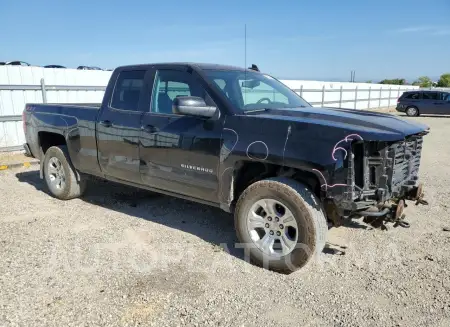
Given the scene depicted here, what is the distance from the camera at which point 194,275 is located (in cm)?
361

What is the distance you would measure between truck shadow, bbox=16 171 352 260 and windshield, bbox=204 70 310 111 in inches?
59.5

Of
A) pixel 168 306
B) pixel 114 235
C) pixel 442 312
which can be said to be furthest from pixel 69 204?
pixel 442 312

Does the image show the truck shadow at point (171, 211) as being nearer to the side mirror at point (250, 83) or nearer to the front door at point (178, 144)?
the front door at point (178, 144)

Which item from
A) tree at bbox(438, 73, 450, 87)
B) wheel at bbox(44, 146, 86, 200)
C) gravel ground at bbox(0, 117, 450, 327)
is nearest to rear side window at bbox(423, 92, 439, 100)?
gravel ground at bbox(0, 117, 450, 327)

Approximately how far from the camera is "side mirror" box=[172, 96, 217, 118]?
3.75 meters

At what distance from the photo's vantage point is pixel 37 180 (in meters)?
7.38

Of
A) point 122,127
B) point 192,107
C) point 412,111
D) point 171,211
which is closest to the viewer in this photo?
point 192,107

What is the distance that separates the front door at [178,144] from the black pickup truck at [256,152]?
11mm

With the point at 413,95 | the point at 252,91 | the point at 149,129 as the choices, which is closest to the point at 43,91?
the point at 149,129

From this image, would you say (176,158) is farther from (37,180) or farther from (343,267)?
(37,180)

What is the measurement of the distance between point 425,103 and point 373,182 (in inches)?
874

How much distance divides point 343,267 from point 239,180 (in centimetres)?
128

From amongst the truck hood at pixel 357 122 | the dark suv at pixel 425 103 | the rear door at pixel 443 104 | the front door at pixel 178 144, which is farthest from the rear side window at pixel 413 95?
the front door at pixel 178 144

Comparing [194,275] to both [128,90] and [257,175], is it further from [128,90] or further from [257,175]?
[128,90]
